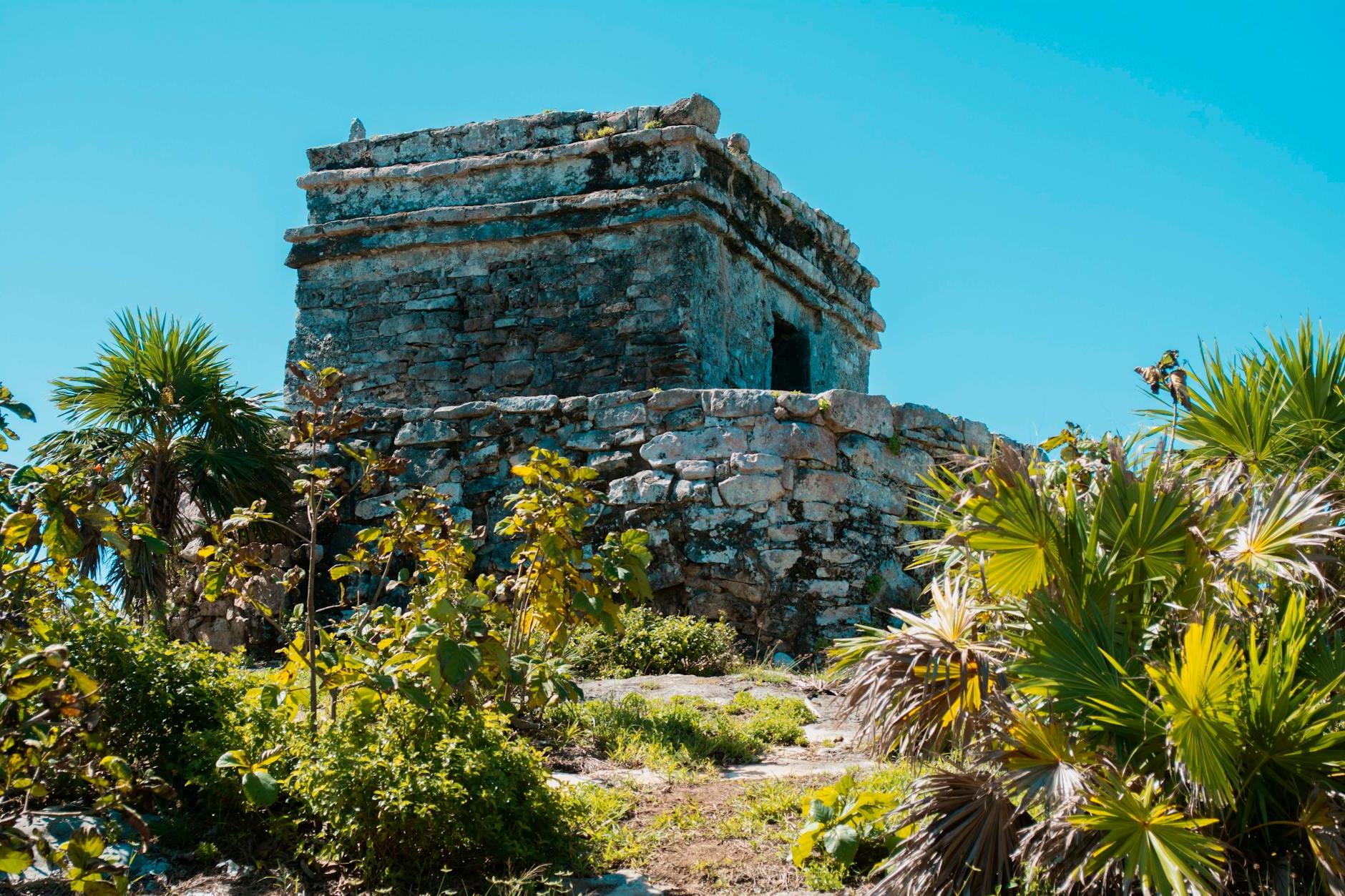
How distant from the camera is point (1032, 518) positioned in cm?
371

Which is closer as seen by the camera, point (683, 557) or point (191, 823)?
point (191, 823)

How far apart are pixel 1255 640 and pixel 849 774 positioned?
1438 millimetres

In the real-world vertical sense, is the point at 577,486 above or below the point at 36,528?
above

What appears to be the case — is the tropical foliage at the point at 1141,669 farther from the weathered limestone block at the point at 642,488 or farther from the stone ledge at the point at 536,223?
the stone ledge at the point at 536,223

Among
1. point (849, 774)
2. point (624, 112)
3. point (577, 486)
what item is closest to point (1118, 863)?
point (849, 774)

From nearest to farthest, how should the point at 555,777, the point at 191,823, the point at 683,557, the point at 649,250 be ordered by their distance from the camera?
the point at 191,823
the point at 555,777
the point at 683,557
the point at 649,250

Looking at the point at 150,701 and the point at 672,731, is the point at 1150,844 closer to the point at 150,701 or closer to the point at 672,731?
the point at 672,731

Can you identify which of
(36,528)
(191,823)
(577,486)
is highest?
(577,486)

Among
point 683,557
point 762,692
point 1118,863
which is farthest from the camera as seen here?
point 683,557

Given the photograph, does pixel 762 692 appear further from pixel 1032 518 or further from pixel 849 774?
pixel 1032 518

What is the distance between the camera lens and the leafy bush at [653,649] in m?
7.25

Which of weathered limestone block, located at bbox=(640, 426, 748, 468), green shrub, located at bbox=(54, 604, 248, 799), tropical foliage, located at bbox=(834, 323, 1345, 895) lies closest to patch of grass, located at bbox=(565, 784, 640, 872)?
tropical foliage, located at bbox=(834, 323, 1345, 895)

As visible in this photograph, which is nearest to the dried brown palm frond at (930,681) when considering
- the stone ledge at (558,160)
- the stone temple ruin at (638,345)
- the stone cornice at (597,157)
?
the stone temple ruin at (638,345)

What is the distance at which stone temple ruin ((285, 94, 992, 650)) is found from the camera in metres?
8.05
